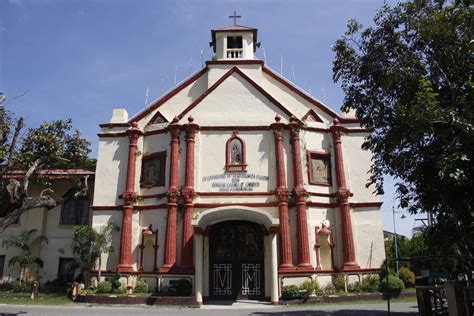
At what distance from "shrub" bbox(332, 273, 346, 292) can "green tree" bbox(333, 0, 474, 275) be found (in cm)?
840

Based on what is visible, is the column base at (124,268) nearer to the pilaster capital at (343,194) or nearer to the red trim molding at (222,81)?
the red trim molding at (222,81)

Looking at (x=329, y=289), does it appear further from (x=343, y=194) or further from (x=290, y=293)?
(x=343, y=194)

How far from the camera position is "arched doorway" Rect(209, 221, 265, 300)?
2011cm

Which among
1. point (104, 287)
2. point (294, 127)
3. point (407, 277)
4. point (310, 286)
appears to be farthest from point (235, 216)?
point (407, 277)

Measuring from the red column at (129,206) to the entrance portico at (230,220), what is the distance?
13.1 feet

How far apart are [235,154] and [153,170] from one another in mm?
4616

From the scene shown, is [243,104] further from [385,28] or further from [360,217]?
Result: [385,28]

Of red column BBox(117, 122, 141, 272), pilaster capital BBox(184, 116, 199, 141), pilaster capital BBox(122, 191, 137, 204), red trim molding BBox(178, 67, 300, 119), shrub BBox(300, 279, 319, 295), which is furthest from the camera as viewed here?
red trim molding BBox(178, 67, 300, 119)

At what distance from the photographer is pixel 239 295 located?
19.9 meters

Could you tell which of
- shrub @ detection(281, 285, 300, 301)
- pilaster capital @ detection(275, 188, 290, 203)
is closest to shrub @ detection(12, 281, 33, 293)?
shrub @ detection(281, 285, 300, 301)

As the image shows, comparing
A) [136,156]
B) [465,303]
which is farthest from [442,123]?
[136,156]

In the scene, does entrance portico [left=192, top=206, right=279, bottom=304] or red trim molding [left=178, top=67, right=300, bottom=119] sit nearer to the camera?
entrance portico [left=192, top=206, right=279, bottom=304]

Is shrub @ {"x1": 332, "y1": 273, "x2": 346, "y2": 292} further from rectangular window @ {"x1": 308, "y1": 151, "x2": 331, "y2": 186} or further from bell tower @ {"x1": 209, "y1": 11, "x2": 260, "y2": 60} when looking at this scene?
bell tower @ {"x1": 209, "y1": 11, "x2": 260, "y2": 60}

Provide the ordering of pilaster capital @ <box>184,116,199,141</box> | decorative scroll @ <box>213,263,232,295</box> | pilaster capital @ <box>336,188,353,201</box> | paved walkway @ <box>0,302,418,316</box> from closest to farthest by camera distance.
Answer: paved walkway @ <box>0,302,418,316</box>
decorative scroll @ <box>213,263,232,295</box>
pilaster capital @ <box>336,188,353,201</box>
pilaster capital @ <box>184,116,199,141</box>
